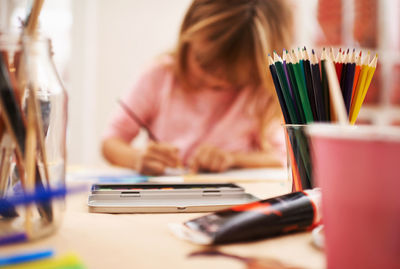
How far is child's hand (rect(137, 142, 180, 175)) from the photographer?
0.63m

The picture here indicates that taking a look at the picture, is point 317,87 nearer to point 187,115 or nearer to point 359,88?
point 359,88

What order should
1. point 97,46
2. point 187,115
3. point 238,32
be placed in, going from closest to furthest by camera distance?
point 238,32 → point 187,115 → point 97,46

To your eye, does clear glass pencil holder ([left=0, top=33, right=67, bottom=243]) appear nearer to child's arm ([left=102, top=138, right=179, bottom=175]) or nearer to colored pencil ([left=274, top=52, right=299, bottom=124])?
colored pencil ([left=274, top=52, right=299, bottom=124])

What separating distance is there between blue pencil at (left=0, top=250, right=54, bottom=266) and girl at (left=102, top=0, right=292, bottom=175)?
0.54 metres

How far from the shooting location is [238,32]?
80cm

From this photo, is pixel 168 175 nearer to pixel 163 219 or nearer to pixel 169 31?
pixel 163 219

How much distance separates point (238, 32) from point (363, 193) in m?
0.65

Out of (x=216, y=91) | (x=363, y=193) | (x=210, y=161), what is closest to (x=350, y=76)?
(x=363, y=193)

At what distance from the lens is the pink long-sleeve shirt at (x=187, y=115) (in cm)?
98

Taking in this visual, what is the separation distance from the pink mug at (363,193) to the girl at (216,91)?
1.87 feet

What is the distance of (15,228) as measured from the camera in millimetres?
257

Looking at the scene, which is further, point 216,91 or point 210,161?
point 216,91

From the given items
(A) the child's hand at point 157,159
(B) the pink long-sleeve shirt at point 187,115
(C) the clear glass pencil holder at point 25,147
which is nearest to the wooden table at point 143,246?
(C) the clear glass pencil holder at point 25,147

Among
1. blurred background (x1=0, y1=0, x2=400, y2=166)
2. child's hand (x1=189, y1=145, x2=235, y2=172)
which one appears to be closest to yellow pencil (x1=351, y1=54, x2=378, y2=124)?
child's hand (x1=189, y1=145, x2=235, y2=172)
